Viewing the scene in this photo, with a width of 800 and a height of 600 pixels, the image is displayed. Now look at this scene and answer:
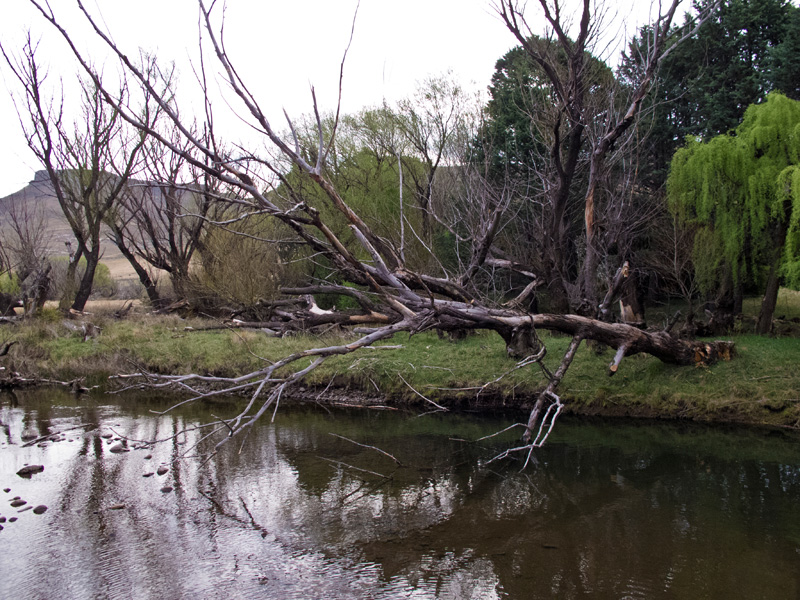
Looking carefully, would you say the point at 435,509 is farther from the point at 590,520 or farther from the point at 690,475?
the point at 690,475

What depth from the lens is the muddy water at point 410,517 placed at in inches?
200

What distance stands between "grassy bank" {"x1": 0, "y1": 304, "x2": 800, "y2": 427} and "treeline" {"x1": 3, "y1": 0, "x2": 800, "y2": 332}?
4.10 feet

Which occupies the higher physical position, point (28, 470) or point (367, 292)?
point (367, 292)

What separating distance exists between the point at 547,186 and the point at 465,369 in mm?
4325

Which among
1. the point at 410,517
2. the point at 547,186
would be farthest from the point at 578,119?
the point at 410,517

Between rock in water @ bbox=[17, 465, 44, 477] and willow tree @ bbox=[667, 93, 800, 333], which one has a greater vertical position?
willow tree @ bbox=[667, 93, 800, 333]

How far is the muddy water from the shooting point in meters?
5.08

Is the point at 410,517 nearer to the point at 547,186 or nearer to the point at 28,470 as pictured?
the point at 28,470

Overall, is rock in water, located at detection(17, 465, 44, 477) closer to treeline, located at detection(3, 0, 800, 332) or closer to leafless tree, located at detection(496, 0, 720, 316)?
treeline, located at detection(3, 0, 800, 332)

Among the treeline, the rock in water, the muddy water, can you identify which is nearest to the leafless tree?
the treeline

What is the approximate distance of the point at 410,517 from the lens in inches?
249

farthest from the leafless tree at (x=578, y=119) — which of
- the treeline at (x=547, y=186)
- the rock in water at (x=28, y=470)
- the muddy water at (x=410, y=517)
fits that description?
the rock in water at (x=28, y=470)

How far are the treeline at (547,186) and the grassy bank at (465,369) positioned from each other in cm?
125

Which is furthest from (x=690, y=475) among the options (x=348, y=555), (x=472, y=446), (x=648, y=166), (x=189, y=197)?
(x=189, y=197)
